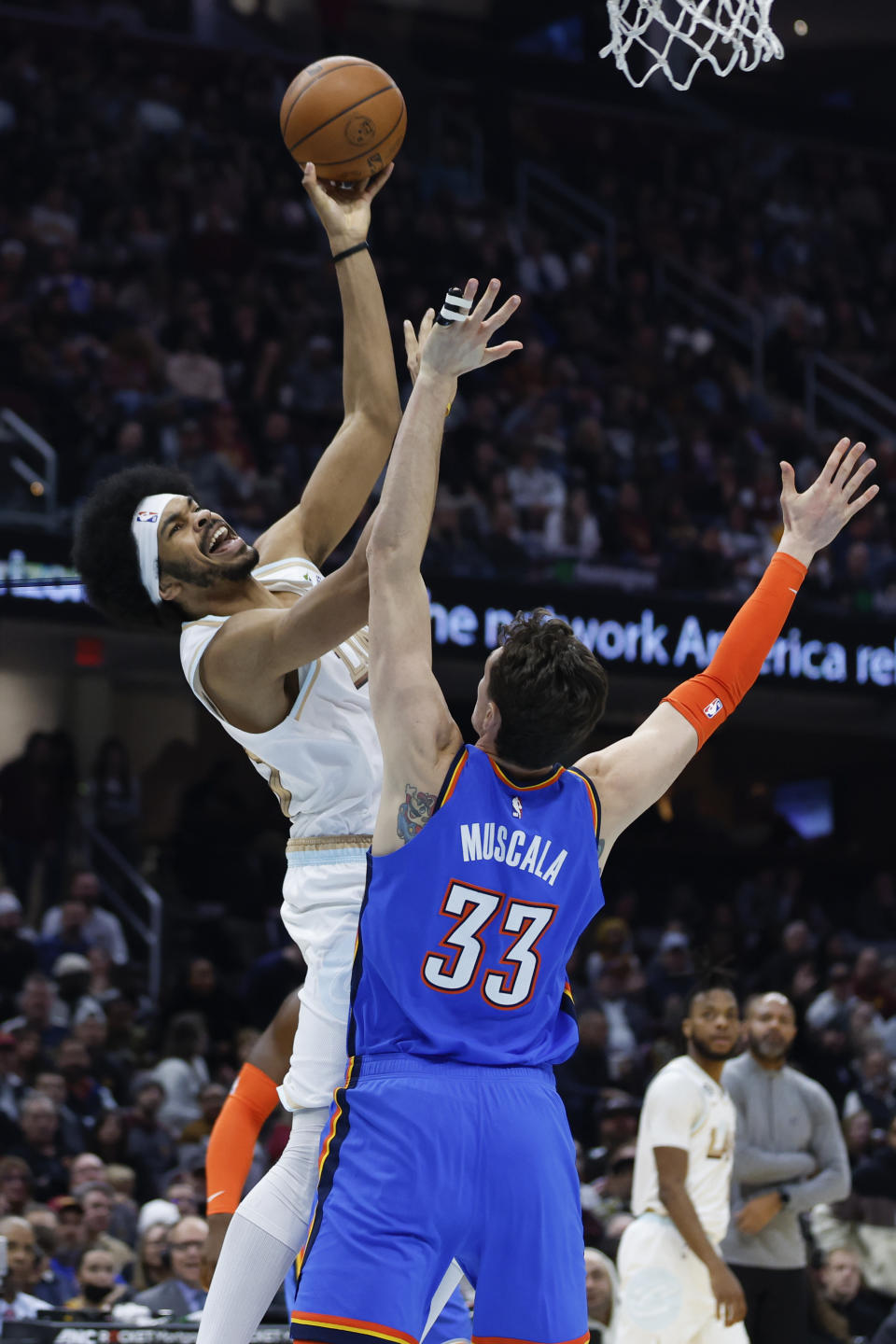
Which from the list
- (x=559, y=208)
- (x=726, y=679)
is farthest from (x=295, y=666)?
(x=559, y=208)

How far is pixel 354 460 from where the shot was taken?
4223 mm

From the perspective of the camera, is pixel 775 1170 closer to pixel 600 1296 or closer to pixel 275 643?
pixel 600 1296

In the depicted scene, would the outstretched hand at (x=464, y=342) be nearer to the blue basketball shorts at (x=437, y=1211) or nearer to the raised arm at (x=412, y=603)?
the raised arm at (x=412, y=603)

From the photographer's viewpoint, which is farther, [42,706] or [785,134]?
[785,134]

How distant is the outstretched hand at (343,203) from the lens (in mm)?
4113

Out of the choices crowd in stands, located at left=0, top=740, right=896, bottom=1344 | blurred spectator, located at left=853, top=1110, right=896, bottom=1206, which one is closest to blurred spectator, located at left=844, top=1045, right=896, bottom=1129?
crowd in stands, located at left=0, top=740, right=896, bottom=1344

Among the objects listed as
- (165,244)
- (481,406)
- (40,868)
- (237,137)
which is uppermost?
(237,137)

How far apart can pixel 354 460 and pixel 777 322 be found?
568 inches

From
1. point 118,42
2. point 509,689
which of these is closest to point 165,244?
point 118,42

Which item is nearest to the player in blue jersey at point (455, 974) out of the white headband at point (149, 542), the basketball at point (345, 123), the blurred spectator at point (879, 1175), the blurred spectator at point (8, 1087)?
the white headband at point (149, 542)

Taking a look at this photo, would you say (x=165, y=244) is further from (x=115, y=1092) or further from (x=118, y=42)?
(x=115, y=1092)

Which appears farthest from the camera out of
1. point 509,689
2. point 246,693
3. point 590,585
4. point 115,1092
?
point 590,585

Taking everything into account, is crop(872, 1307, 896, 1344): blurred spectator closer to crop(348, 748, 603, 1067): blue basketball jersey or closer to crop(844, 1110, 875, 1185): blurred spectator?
crop(844, 1110, 875, 1185): blurred spectator

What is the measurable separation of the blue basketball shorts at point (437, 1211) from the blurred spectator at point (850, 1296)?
560 cm
